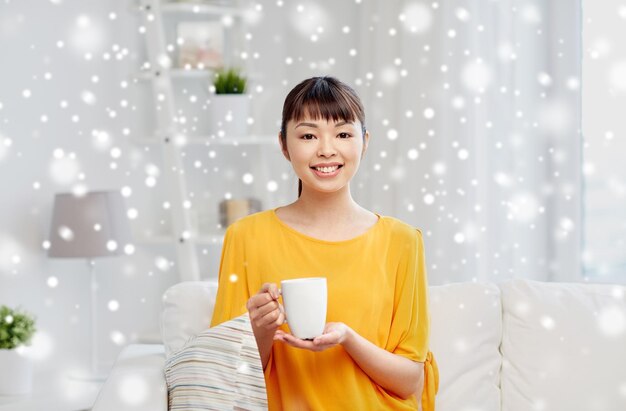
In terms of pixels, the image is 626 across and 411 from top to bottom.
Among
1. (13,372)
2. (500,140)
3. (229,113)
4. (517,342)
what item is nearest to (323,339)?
(517,342)

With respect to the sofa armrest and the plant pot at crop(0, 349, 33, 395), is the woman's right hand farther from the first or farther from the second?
the plant pot at crop(0, 349, 33, 395)

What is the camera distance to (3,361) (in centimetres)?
262

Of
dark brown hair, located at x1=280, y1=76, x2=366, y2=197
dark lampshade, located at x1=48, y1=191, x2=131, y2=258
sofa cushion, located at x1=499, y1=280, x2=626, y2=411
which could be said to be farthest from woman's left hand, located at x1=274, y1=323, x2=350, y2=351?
dark lampshade, located at x1=48, y1=191, x2=131, y2=258

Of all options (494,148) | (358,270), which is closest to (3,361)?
(358,270)

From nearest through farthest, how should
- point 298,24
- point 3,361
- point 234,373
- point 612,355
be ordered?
point 234,373 < point 612,355 < point 3,361 < point 298,24

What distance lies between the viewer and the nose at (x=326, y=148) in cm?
158

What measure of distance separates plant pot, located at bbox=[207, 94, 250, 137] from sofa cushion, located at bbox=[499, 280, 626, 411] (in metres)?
1.32

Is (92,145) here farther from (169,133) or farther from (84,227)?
(84,227)

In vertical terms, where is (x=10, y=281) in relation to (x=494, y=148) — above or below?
below

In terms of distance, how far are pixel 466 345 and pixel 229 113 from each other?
54.4 inches

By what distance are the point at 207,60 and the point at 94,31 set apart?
42 centimetres

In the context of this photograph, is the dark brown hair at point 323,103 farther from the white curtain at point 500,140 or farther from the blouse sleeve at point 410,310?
the white curtain at point 500,140

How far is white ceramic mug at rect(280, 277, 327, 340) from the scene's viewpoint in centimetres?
138

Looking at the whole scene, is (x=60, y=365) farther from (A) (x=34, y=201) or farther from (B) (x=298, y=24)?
(B) (x=298, y=24)
